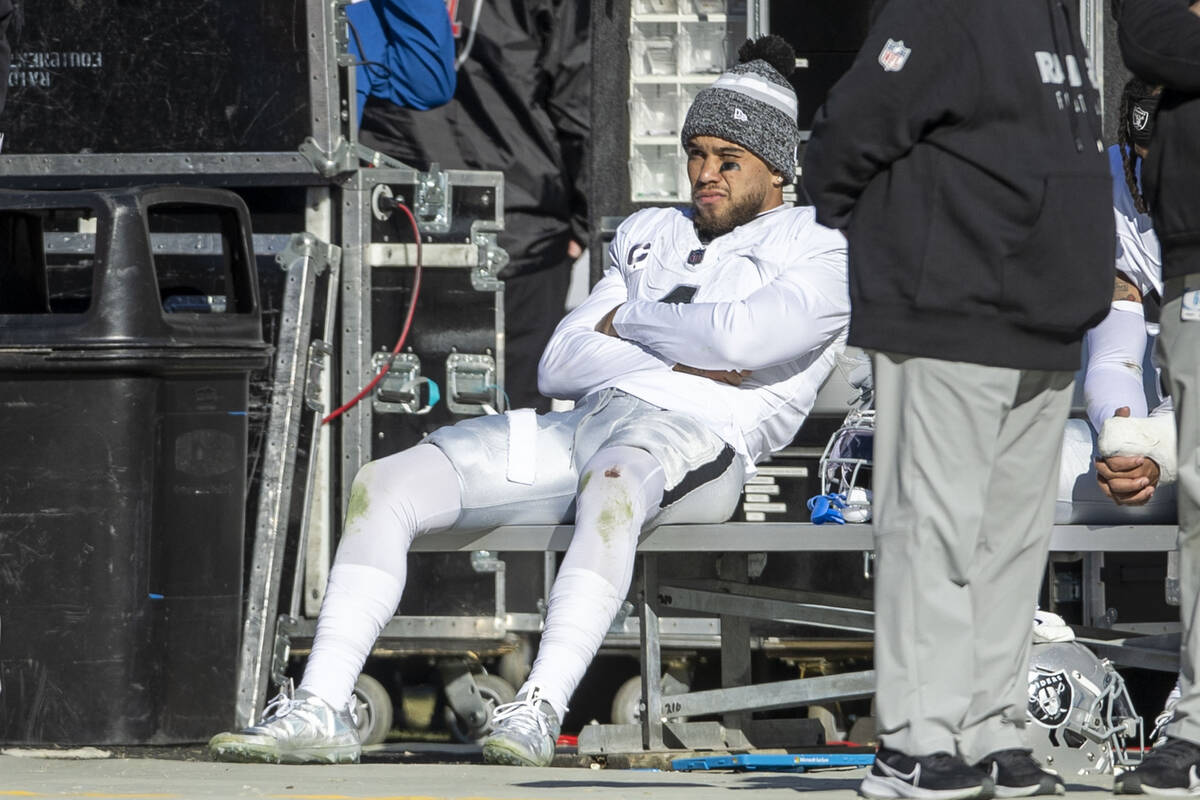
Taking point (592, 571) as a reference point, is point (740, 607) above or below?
below

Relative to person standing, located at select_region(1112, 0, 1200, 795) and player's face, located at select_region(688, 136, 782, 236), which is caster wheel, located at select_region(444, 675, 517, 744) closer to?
player's face, located at select_region(688, 136, 782, 236)

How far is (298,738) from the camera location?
11.9 feet

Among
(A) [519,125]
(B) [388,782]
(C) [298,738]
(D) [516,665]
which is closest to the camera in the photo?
(B) [388,782]

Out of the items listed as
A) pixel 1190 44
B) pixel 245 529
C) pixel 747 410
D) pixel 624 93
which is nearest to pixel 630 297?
pixel 747 410

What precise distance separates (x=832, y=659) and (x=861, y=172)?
10.1ft

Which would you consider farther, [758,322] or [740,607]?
[740,607]

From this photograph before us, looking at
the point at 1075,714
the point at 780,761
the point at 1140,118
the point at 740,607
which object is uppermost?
the point at 1140,118

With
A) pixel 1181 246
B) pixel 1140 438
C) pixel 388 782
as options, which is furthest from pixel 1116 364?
pixel 388 782

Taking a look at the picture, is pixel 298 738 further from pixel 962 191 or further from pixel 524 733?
pixel 962 191

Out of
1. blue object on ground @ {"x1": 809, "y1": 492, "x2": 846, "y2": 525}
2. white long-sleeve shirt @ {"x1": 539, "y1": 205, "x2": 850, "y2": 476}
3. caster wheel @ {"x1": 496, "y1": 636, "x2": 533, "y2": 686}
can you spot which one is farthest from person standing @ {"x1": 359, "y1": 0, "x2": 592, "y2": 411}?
blue object on ground @ {"x1": 809, "y1": 492, "x2": 846, "y2": 525}

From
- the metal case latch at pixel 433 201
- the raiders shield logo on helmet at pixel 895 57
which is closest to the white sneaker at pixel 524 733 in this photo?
the raiders shield logo on helmet at pixel 895 57

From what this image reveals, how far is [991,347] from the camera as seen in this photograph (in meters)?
2.85

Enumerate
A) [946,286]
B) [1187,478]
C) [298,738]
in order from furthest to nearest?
[298,738], [1187,478], [946,286]

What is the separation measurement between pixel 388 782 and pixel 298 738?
0.28 m
